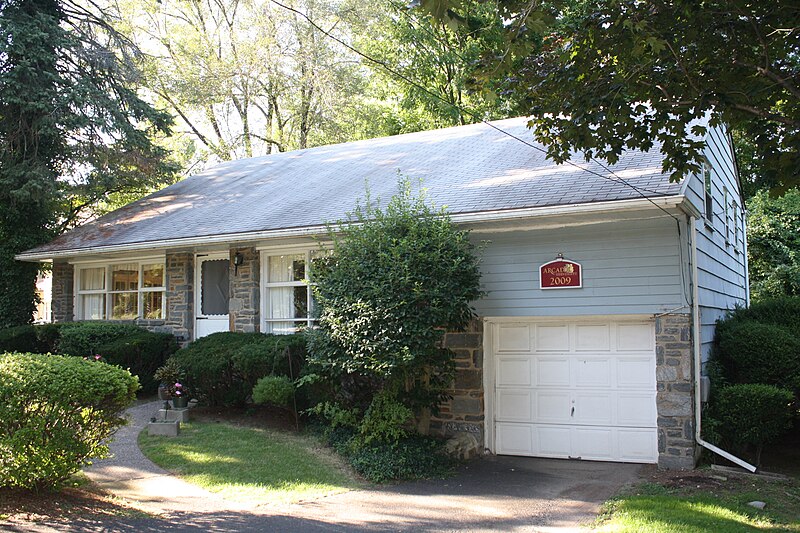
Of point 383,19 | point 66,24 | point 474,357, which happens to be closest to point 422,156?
point 474,357

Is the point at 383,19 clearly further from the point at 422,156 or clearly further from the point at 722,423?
the point at 722,423

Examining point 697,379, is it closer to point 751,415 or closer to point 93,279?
point 751,415

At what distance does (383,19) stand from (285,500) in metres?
22.1

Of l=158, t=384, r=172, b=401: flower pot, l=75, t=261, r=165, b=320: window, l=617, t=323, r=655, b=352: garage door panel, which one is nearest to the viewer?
l=617, t=323, r=655, b=352: garage door panel

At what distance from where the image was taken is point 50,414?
629 cm

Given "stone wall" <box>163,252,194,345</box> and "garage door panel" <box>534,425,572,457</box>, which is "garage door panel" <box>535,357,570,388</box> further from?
"stone wall" <box>163,252,194,345</box>

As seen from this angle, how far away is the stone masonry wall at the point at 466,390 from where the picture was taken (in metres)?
9.88

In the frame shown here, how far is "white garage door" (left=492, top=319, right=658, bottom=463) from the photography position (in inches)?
360

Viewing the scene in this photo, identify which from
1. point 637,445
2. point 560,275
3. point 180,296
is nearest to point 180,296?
point 180,296

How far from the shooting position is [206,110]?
96.4 ft

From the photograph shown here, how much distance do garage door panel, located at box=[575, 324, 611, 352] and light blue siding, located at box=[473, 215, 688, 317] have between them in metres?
0.43

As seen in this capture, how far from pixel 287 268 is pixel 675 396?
7.05m

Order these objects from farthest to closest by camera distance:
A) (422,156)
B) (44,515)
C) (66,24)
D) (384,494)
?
(66,24) → (422,156) → (384,494) → (44,515)

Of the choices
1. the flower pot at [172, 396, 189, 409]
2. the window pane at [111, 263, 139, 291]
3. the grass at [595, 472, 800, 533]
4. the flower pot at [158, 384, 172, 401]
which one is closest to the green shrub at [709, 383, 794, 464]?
the grass at [595, 472, 800, 533]
